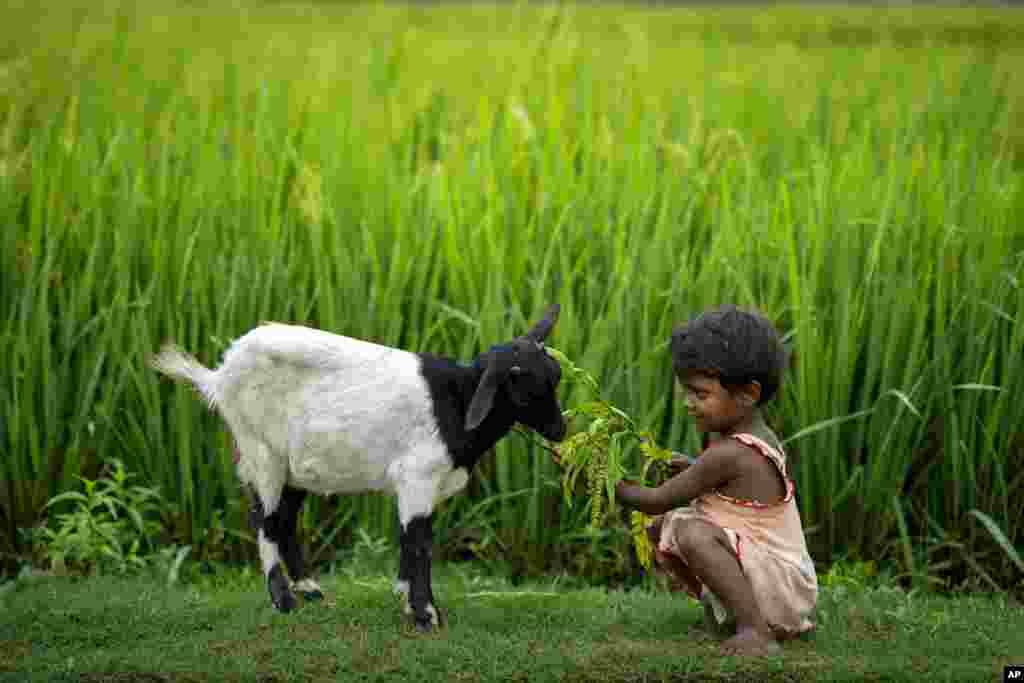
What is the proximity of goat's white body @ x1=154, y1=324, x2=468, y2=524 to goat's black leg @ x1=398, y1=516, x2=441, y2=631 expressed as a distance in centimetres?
3

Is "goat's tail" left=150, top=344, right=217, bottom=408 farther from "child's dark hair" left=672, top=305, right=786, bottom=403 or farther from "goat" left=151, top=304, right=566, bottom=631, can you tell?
"child's dark hair" left=672, top=305, right=786, bottom=403

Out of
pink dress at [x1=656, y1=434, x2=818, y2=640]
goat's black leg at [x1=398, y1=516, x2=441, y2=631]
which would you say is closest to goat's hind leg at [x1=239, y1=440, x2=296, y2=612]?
goat's black leg at [x1=398, y1=516, x2=441, y2=631]

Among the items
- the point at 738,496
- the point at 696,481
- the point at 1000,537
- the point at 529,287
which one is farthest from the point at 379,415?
the point at 1000,537

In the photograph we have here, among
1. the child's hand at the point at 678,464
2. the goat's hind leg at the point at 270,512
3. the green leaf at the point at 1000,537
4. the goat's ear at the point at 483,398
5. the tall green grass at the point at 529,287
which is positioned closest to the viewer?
the goat's ear at the point at 483,398

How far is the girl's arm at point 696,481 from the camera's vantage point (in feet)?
8.69

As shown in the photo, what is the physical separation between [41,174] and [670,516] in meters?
2.60

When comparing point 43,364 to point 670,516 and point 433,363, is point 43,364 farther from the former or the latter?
point 670,516

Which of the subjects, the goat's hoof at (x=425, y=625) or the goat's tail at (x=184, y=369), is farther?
the goat's tail at (x=184, y=369)

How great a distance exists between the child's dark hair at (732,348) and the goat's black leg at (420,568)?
2.15 ft

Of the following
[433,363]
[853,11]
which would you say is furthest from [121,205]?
[853,11]

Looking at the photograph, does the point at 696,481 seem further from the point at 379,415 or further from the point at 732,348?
the point at 379,415

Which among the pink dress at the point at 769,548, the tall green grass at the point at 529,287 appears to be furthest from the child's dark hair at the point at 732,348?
the tall green grass at the point at 529,287

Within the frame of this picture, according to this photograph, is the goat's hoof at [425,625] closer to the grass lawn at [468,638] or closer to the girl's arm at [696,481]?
the grass lawn at [468,638]

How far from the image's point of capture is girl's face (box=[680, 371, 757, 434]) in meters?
2.69
